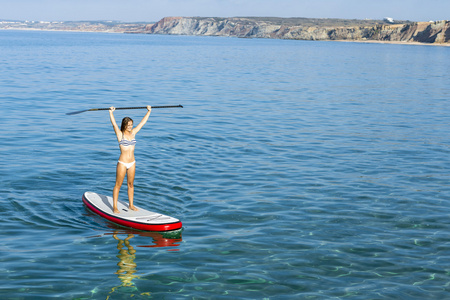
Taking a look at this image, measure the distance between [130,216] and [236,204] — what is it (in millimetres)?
3171

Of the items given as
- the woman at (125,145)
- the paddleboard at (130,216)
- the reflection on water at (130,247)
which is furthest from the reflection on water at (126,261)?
the woman at (125,145)

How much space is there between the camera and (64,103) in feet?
105

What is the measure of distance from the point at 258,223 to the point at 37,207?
5.72 metres

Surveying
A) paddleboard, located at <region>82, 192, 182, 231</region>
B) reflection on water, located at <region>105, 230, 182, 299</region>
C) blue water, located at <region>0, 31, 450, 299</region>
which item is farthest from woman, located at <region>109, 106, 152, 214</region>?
blue water, located at <region>0, 31, 450, 299</region>

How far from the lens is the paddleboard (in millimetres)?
11414

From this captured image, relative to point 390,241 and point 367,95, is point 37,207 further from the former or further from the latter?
point 367,95

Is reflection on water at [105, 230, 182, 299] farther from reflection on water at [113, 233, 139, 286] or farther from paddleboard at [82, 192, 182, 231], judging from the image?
paddleboard at [82, 192, 182, 231]

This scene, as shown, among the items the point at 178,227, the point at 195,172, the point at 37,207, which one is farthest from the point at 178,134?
the point at 178,227

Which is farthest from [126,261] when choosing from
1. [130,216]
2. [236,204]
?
[236,204]

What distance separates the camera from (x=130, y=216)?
1192 cm

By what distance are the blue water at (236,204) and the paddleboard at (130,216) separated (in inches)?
8.7


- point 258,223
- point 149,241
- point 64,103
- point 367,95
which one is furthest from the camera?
point 367,95

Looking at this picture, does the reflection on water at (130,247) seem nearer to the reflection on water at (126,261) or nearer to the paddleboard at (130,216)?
the reflection on water at (126,261)

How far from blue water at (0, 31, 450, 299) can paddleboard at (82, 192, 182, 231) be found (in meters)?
0.22
